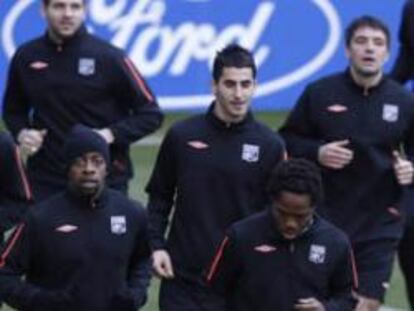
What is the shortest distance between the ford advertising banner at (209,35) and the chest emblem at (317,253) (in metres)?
10.8

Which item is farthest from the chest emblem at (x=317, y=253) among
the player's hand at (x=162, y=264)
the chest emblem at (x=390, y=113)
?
the chest emblem at (x=390, y=113)

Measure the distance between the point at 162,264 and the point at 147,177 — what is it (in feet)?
23.6

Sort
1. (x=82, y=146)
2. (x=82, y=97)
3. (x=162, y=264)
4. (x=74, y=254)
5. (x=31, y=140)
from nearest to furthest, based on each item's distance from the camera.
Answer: (x=74, y=254) < (x=82, y=146) < (x=162, y=264) < (x=31, y=140) < (x=82, y=97)

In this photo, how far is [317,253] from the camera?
9.15 m

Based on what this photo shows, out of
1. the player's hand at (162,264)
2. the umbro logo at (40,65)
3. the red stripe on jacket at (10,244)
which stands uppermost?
the umbro logo at (40,65)

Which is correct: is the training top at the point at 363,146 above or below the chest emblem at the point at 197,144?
below

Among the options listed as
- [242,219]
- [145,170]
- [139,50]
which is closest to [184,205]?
[242,219]

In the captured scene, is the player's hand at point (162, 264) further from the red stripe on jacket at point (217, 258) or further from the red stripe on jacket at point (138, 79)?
the red stripe on jacket at point (138, 79)

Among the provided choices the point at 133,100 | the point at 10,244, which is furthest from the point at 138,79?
the point at 10,244

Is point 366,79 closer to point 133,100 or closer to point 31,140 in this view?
point 133,100

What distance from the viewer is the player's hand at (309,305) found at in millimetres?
9031

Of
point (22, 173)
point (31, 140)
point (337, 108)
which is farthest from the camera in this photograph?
point (31, 140)

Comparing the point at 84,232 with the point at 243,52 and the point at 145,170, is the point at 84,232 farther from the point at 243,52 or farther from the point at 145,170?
the point at 145,170

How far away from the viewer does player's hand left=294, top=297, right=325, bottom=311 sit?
9.03 metres
